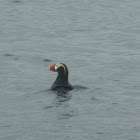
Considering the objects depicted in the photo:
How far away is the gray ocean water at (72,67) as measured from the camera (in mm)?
18500

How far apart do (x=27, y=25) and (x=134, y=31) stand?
646cm

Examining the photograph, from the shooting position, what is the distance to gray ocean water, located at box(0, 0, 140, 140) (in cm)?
1850

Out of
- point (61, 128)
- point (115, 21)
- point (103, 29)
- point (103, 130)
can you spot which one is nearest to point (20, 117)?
point (61, 128)

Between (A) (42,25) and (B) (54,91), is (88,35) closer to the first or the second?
(A) (42,25)

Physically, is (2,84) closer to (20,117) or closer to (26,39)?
(20,117)

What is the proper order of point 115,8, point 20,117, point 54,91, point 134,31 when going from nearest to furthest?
point 20,117
point 54,91
point 134,31
point 115,8

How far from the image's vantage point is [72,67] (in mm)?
26188

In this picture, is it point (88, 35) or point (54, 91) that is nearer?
point (54, 91)

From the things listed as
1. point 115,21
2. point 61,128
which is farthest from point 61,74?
point 115,21

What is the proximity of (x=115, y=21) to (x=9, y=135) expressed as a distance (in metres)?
19.8

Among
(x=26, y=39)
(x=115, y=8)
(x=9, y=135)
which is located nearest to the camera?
(x=9, y=135)

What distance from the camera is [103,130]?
18109mm

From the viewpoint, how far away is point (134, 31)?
111 feet

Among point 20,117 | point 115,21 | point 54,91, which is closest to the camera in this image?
point 20,117
